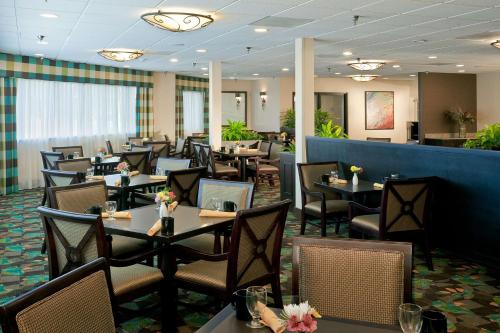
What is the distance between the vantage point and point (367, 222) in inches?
199

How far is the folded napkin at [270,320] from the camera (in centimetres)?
174

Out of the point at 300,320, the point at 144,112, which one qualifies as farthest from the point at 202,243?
the point at 144,112

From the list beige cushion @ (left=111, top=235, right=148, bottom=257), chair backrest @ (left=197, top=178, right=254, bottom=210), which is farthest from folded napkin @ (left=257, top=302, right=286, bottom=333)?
beige cushion @ (left=111, top=235, right=148, bottom=257)

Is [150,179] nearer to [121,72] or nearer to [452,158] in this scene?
[452,158]

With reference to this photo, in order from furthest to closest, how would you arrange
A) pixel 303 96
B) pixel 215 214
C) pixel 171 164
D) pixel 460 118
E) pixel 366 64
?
pixel 460 118 → pixel 366 64 → pixel 303 96 → pixel 171 164 → pixel 215 214

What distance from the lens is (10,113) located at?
10508 millimetres

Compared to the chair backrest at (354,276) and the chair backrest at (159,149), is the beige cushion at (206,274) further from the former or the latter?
the chair backrest at (159,149)

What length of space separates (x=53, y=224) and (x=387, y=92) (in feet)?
54.2

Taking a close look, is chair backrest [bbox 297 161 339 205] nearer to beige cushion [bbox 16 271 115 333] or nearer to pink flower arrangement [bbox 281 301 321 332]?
beige cushion [bbox 16 271 115 333]

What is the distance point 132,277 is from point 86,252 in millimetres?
390

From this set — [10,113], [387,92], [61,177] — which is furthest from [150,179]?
[387,92]

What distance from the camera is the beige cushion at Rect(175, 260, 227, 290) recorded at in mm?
3217

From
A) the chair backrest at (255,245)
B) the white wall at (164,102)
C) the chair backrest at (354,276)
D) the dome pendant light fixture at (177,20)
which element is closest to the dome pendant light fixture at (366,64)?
the white wall at (164,102)

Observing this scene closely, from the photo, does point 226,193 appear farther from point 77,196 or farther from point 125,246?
point 77,196
